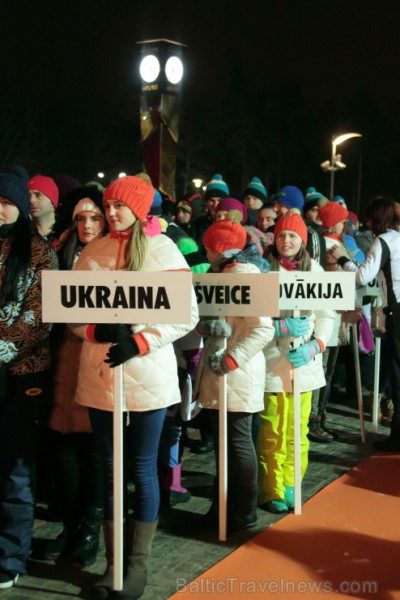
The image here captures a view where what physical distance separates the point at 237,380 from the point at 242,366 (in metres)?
0.10

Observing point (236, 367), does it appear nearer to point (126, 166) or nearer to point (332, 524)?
point (332, 524)

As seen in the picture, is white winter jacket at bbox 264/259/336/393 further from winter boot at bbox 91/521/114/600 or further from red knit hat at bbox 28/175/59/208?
red knit hat at bbox 28/175/59/208

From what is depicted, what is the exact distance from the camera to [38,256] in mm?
4594

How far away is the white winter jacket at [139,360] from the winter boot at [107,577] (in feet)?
2.35

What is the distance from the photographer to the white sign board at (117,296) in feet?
14.0

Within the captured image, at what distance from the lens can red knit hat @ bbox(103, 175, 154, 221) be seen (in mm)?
4430

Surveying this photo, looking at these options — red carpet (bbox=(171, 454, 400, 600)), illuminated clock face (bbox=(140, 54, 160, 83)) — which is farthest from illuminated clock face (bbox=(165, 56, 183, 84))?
red carpet (bbox=(171, 454, 400, 600))

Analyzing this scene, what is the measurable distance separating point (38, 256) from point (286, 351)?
2111mm

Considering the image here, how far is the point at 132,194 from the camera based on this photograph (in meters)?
4.43

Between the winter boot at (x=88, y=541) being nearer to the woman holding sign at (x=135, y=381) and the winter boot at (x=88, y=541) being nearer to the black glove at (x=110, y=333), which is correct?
the woman holding sign at (x=135, y=381)

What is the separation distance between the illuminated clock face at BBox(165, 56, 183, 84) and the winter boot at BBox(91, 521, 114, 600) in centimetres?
827

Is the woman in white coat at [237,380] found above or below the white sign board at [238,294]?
below

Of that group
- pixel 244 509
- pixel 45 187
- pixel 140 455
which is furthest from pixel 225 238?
pixel 244 509

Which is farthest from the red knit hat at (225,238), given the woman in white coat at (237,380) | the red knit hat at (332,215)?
the red knit hat at (332,215)
